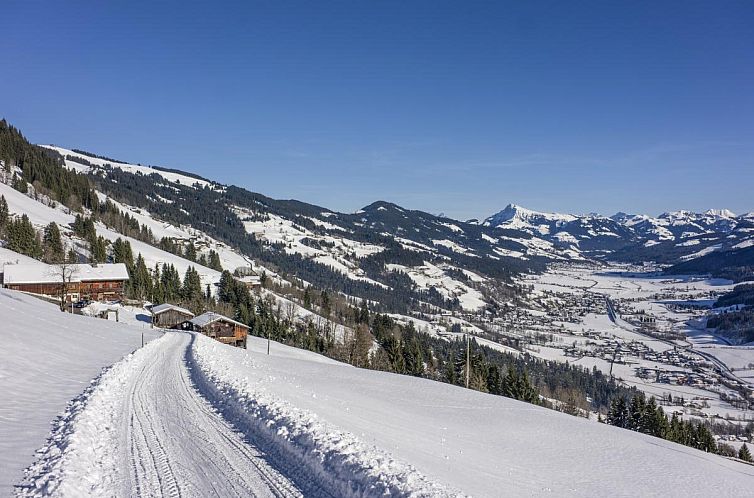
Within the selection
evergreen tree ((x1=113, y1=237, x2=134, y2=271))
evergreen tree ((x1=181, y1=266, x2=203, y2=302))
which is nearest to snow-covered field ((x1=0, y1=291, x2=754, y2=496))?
evergreen tree ((x1=181, y1=266, x2=203, y2=302))

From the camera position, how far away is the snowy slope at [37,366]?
10.8 metres

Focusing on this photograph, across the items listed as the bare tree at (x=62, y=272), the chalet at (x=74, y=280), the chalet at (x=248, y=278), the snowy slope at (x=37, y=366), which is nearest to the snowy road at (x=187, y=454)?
the snowy slope at (x=37, y=366)

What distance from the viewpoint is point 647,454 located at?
2225 centimetres

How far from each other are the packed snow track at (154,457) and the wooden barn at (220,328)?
53.1 meters

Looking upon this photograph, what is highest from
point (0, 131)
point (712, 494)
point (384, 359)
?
point (0, 131)

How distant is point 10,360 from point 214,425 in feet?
47.1

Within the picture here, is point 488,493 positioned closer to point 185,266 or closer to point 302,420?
point 302,420

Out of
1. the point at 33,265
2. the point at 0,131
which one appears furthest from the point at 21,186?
the point at 33,265

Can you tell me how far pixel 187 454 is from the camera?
10727 mm

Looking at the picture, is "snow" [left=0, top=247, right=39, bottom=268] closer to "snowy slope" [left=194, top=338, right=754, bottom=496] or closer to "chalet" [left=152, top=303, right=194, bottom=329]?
"chalet" [left=152, top=303, right=194, bottom=329]

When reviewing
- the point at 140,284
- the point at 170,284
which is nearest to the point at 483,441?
the point at 140,284

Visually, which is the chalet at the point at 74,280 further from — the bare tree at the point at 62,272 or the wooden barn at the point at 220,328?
the wooden barn at the point at 220,328

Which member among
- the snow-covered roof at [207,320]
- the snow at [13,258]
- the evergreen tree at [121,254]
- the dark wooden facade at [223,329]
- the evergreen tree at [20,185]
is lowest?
the dark wooden facade at [223,329]

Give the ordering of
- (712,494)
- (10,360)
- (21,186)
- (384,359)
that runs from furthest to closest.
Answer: (21,186)
(384,359)
(10,360)
(712,494)
